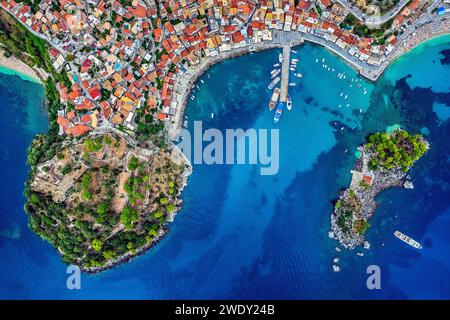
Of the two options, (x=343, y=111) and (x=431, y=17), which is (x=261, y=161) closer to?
(x=343, y=111)

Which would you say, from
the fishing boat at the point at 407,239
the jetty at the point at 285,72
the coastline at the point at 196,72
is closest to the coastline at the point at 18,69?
the coastline at the point at 196,72

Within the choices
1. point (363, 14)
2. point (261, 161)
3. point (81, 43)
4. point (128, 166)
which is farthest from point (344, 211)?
point (81, 43)

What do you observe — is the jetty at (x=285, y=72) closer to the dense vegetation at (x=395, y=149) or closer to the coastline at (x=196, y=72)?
the coastline at (x=196, y=72)

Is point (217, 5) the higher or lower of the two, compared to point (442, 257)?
higher

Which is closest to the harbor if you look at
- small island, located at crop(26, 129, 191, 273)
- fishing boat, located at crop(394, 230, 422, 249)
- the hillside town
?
the hillside town

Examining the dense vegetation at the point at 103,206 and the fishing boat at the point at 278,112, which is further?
the fishing boat at the point at 278,112

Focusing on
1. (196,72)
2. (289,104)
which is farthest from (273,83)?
(196,72)
